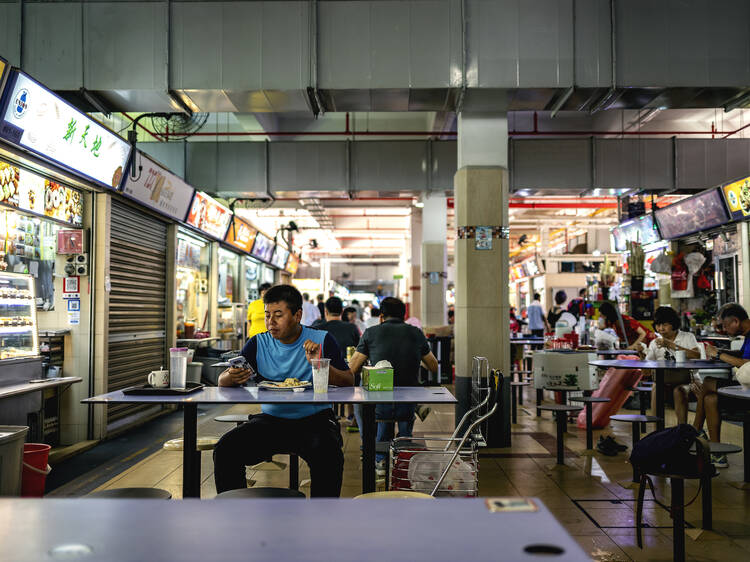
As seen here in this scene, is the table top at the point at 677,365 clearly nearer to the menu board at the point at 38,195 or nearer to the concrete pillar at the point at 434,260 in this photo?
the menu board at the point at 38,195

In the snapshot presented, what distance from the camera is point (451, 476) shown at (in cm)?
333

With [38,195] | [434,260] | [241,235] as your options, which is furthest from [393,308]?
[434,260]

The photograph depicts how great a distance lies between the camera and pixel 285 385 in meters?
3.52

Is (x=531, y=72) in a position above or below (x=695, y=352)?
above

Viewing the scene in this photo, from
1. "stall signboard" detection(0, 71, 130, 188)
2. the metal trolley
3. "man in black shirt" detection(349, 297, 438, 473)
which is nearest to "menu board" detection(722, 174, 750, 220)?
"man in black shirt" detection(349, 297, 438, 473)

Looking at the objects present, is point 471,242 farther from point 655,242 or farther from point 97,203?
point 655,242

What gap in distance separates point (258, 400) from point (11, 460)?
1.53 m

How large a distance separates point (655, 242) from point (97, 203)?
9964mm

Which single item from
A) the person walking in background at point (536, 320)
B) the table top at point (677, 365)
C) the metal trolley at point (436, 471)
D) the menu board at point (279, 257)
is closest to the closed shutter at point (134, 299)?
the metal trolley at point (436, 471)

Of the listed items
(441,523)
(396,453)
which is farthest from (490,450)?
(441,523)

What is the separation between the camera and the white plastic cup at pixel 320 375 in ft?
11.1

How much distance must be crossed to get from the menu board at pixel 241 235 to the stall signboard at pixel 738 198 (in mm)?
8126

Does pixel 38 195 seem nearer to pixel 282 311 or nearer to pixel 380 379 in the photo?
pixel 282 311

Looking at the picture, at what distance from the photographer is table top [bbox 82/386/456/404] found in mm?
3182
